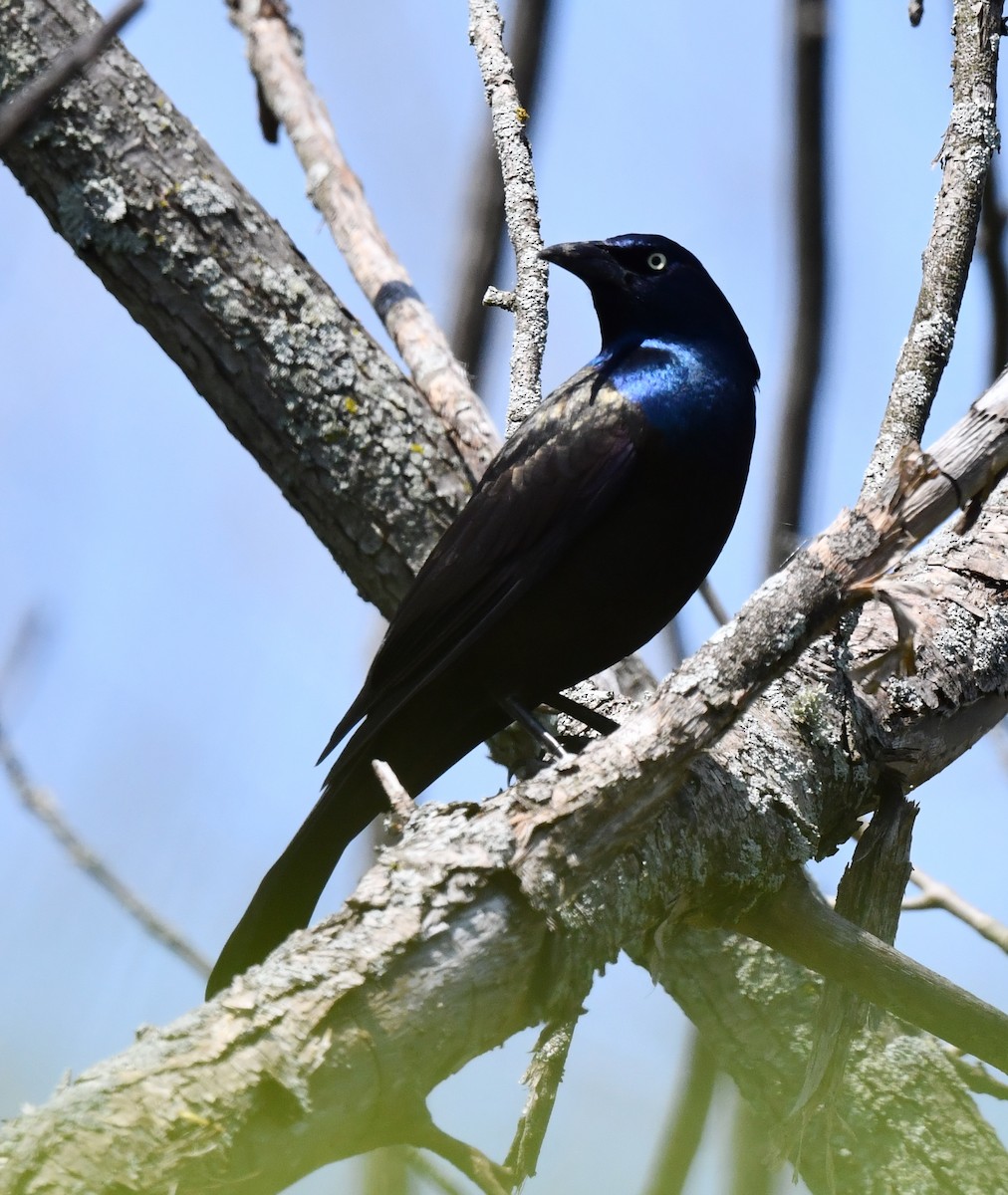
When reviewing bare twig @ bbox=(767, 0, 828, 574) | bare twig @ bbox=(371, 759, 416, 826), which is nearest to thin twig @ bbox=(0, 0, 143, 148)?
bare twig @ bbox=(371, 759, 416, 826)

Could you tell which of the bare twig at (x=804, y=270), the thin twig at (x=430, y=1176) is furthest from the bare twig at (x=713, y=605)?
the thin twig at (x=430, y=1176)

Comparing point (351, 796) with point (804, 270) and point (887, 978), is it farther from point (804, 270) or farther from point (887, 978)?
point (804, 270)

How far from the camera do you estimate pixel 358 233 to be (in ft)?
14.3

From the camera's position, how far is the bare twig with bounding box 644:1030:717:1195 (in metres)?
2.07

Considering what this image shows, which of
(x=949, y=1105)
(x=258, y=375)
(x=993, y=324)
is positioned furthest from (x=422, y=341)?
(x=949, y=1105)

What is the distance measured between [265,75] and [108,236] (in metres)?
1.53

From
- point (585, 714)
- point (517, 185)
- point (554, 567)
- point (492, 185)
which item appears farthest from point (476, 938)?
point (492, 185)

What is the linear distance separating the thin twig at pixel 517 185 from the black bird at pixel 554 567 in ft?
0.70

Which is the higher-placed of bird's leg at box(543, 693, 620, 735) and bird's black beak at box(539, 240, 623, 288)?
bird's black beak at box(539, 240, 623, 288)

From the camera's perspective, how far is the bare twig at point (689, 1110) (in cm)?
207

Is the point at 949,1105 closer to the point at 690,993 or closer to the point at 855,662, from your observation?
the point at 690,993

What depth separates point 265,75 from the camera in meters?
4.68

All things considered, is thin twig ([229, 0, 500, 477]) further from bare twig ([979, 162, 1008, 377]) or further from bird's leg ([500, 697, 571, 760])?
bare twig ([979, 162, 1008, 377])

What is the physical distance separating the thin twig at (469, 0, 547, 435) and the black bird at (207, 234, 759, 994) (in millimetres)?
215
